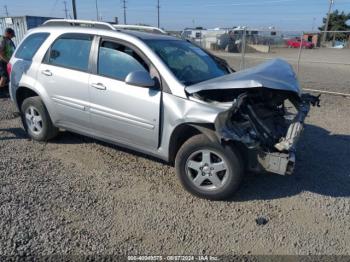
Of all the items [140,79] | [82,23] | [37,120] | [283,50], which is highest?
[82,23]

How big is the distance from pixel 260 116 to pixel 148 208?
1.65 metres

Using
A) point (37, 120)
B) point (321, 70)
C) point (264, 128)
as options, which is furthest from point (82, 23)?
point (321, 70)

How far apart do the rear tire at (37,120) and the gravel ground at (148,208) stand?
0.82 ft

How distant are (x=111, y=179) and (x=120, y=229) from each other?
1.07 meters

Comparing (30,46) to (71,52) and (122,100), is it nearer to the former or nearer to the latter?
(71,52)

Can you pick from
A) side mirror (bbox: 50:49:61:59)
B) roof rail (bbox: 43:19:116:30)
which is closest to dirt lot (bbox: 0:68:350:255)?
side mirror (bbox: 50:49:61:59)

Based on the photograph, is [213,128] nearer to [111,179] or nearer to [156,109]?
[156,109]

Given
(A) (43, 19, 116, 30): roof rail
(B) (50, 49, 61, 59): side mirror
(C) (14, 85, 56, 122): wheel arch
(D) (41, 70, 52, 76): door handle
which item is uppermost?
(A) (43, 19, 116, 30): roof rail

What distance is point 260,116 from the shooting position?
3811 millimetres

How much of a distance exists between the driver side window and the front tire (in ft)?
3.72

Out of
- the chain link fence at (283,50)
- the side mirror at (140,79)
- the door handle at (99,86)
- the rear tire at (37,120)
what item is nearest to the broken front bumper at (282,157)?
the side mirror at (140,79)

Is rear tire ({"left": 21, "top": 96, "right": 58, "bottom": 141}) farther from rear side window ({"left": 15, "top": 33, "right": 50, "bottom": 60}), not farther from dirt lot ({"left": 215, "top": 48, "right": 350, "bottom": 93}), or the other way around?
dirt lot ({"left": 215, "top": 48, "right": 350, "bottom": 93})

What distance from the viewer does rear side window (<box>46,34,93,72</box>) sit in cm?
442

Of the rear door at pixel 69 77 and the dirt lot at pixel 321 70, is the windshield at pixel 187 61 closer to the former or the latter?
the rear door at pixel 69 77
